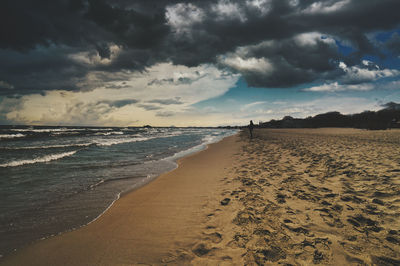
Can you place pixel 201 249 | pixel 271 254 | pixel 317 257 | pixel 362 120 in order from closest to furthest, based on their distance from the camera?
pixel 317 257 < pixel 271 254 < pixel 201 249 < pixel 362 120

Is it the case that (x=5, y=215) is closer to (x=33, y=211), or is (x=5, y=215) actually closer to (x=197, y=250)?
(x=33, y=211)

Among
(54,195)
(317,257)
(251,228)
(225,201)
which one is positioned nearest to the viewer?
(317,257)

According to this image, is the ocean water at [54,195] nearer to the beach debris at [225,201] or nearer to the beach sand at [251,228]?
the beach sand at [251,228]

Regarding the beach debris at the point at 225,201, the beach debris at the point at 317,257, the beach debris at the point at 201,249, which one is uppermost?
the beach debris at the point at 317,257

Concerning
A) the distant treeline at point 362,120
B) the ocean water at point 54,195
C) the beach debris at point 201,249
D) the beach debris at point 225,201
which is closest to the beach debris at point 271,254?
the beach debris at point 201,249

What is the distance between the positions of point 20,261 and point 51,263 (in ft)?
1.89

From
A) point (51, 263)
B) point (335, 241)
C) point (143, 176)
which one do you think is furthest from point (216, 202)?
point (143, 176)

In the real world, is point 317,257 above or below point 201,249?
above

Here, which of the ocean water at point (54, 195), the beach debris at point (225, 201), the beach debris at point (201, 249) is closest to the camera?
the beach debris at point (201, 249)

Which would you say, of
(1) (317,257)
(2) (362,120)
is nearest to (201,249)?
(1) (317,257)

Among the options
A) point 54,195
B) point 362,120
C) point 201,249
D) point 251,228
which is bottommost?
point 54,195

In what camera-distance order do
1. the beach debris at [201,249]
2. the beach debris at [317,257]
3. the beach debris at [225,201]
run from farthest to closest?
the beach debris at [225,201]
the beach debris at [201,249]
the beach debris at [317,257]

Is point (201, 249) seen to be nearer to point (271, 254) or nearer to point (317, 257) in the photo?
point (271, 254)

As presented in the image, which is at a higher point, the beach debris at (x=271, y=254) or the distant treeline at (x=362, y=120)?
the distant treeline at (x=362, y=120)
